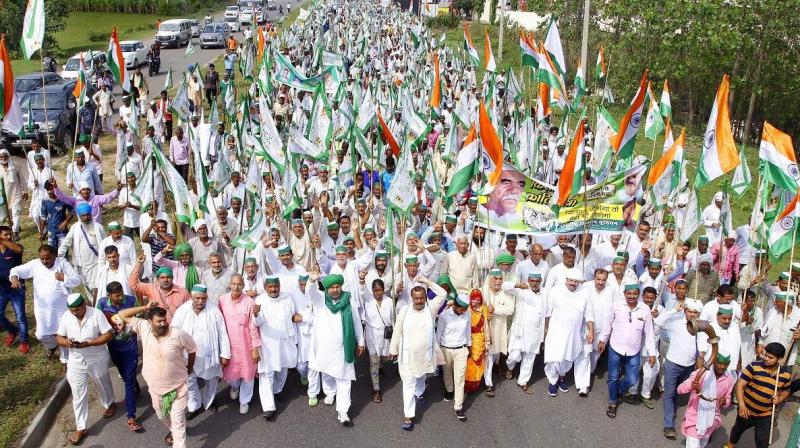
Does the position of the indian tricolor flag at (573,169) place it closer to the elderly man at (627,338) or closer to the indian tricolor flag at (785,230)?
the elderly man at (627,338)

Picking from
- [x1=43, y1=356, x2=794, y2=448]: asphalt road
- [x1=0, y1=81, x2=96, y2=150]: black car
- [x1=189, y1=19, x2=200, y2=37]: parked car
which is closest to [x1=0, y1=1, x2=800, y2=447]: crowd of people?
[x1=43, y1=356, x2=794, y2=448]: asphalt road

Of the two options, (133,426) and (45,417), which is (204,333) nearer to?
(133,426)

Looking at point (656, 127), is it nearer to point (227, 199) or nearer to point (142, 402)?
point (227, 199)

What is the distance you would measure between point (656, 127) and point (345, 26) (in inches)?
854

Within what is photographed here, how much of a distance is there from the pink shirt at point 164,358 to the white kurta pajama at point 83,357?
1.62 feet

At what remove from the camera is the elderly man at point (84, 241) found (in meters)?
8.02

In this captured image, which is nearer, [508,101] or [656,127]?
[656,127]

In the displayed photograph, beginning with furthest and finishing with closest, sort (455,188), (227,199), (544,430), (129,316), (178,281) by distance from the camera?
(227,199) → (455,188) → (178,281) → (544,430) → (129,316)

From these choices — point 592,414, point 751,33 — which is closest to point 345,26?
point 751,33

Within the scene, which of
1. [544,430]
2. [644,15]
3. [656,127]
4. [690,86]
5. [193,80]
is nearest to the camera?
[544,430]

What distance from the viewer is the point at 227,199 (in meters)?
10.0

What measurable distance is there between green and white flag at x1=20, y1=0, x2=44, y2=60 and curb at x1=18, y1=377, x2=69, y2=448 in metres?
4.83

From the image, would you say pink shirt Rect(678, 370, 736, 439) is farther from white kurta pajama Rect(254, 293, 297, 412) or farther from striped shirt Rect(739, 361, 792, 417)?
white kurta pajama Rect(254, 293, 297, 412)

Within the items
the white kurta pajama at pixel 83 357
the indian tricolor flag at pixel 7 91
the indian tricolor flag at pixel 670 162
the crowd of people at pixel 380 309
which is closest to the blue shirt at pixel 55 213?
the crowd of people at pixel 380 309
